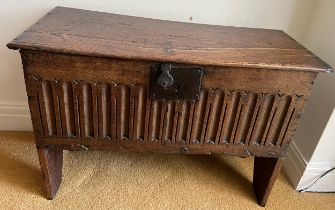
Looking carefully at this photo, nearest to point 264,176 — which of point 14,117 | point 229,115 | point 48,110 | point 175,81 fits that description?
point 229,115

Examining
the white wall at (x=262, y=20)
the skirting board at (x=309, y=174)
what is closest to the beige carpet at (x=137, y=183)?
the skirting board at (x=309, y=174)

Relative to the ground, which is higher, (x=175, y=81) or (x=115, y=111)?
(x=175, y=81)

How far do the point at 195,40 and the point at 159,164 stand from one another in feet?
1.94

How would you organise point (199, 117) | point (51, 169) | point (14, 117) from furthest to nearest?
point (14, 117)
point (51, 169)
point (199, 117)

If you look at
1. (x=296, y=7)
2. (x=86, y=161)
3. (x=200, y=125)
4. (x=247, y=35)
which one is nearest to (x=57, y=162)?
(x=86, y=161)

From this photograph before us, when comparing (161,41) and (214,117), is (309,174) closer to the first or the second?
(214,117)

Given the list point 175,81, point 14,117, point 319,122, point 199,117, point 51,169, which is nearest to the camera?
point 175,81

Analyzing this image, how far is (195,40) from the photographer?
952 millimetres

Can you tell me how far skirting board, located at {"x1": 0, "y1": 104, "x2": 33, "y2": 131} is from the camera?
1330 millimetres

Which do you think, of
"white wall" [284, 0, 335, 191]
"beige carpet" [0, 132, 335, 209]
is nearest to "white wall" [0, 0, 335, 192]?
"white wall" [284, 0, 335, 191]

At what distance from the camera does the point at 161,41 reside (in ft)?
2.98

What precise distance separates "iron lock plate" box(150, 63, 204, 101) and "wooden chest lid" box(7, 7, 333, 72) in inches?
1.1

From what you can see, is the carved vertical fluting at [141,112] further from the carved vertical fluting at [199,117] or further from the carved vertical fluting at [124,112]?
the carved vertical fluting at [199,117]

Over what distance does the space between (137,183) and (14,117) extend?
668 millimetres
